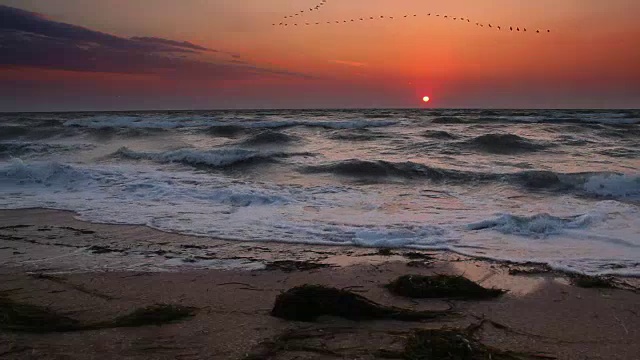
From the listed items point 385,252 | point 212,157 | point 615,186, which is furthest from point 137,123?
point 385,252

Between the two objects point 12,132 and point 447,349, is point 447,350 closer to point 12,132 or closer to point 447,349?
point 447,349

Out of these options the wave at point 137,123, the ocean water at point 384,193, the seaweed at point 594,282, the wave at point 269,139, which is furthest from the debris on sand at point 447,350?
the wave at point 137,123

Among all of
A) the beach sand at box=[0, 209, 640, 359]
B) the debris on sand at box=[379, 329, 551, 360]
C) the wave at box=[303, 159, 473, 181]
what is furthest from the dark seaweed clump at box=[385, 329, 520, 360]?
the wave at box=[303, 159, 473, 181]

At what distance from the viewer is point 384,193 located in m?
9.88

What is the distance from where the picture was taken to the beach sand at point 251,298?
10.4 ft

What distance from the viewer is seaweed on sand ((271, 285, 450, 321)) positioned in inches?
144

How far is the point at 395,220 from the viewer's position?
23.9 feet

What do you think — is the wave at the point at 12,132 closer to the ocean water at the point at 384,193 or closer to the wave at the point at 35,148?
the wave at the point at 35,148

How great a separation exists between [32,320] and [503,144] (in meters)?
17.9

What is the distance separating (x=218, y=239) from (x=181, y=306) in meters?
2.39

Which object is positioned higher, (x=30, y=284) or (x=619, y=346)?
(x=619, y=346)

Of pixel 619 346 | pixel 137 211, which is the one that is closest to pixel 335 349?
pixel 619 346

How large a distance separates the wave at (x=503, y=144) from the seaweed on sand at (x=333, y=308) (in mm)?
14662

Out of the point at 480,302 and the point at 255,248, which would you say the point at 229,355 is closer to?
the point at 480,302
